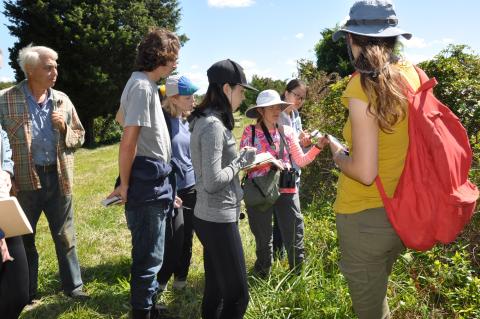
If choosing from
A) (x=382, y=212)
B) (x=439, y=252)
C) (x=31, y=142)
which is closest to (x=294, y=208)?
(x=439, y=252)

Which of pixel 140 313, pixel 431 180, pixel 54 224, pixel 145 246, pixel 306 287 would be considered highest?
pixel 431 180

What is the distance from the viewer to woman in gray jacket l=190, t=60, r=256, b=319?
2418 mm

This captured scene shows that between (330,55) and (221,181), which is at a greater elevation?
(221,181)

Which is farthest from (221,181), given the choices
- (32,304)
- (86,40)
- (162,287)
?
(86,40)

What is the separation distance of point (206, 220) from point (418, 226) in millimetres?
1218

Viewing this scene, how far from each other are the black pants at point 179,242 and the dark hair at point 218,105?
4.44 feet

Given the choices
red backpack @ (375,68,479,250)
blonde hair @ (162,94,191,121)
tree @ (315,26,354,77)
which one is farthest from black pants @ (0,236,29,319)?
tree @ (315,26,354,77)

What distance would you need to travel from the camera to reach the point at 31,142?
3523mm

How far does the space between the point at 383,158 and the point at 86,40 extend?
67.1 feet

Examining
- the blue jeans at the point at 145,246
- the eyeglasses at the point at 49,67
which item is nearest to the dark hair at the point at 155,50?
the blue jeans at the point at 145,246

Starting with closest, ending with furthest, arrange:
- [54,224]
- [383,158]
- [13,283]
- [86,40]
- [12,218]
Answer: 1. [383,158]
2. [12,218]
3. [13,283]
4. [54,224]
5. [86,40]

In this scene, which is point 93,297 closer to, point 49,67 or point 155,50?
point 49,67

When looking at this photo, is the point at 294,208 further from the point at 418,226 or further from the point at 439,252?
the point at 418,226

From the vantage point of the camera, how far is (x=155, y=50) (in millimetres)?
2812
